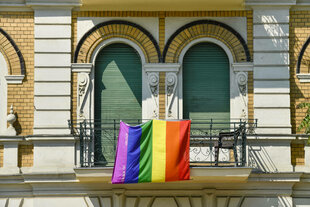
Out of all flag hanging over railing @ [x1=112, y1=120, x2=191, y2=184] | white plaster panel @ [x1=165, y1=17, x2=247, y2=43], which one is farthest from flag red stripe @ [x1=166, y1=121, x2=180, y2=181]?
white plaster panel @ [x1=165, y1=17, x2=247, y2=43]

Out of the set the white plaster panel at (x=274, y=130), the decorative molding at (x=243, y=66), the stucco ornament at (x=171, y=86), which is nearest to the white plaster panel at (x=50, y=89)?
the stucco ornament at (x=171, y=86)

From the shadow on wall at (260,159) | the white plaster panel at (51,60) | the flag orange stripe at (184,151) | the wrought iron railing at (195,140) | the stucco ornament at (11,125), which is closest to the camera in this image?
the flag orange stripe at (184,151)

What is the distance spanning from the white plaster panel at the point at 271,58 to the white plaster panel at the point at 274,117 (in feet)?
4.01

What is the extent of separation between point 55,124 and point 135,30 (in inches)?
126

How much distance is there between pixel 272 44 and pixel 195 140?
3.20 meters

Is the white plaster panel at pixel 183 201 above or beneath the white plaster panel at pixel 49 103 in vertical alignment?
beneath

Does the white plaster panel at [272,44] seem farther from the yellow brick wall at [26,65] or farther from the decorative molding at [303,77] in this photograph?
the yellow brick wall at [26,65]

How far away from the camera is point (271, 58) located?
18.8 meters

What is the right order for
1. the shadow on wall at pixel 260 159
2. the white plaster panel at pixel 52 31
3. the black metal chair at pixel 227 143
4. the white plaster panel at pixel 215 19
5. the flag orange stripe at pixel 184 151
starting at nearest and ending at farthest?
the flag orange stripe at pixel 184 151 < the black metal chair at pixel 227 143 < the shadow on wall at pixel 260 159 < the white plaster panel at pixel 52 31 < the white plaster panel at pixel 215 19

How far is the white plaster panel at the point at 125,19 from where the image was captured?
1894cm

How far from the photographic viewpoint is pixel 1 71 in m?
18.9

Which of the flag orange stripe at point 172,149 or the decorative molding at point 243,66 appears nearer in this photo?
the flag orange stripe at point 172,149

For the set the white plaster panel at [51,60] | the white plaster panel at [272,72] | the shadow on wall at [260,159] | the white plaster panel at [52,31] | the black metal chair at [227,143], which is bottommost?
the shadow on wall at [260,159]

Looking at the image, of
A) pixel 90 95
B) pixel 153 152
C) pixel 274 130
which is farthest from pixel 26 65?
pixel 274 130
